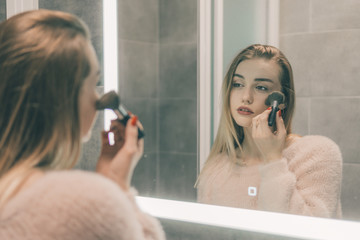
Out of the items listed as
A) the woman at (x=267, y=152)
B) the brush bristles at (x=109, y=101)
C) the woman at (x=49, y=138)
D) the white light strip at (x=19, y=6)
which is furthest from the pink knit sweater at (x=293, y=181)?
the white light strip at (x=19, y=6)

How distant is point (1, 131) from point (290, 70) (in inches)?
23.9

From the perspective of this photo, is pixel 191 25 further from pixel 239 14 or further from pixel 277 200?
pixel 277 200

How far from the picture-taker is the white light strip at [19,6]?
1.33 m

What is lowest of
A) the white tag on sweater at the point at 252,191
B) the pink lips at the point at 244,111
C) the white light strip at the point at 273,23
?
the white tag on sweater at the point at 252,191

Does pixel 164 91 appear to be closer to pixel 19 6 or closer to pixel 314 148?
pixel 314 148

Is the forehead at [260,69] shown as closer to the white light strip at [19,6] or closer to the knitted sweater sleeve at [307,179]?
the knitted sweater sleeve at [307,179]

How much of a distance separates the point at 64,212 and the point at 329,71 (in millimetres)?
630

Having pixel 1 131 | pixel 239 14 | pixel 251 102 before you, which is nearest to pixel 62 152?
pixel 1 131

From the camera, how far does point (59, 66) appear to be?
60cm

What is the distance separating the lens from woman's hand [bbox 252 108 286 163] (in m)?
0.94

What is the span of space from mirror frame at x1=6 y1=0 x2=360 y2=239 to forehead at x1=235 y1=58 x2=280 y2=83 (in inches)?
3.1

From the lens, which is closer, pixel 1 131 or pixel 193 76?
pixel 1 131

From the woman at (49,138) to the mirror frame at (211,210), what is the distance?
44 centimetres

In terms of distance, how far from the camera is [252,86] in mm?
958
